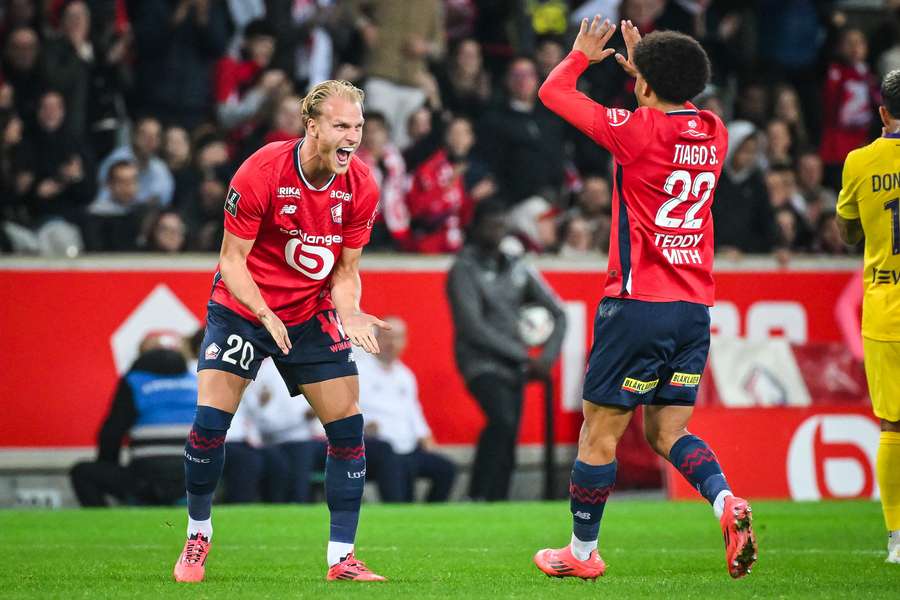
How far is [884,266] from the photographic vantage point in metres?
7.72

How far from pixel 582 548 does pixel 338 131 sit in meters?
2.24

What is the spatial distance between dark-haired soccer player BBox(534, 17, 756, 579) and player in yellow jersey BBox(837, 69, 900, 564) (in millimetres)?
1122

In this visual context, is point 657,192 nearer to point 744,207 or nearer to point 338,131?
point 338,131

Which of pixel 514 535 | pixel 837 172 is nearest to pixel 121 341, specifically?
pixel 514 535

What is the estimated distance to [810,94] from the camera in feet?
59.7

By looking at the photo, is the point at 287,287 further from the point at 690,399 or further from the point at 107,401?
the point at 107,401

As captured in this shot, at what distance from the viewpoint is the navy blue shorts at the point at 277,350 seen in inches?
283

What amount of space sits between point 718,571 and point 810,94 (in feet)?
37.9

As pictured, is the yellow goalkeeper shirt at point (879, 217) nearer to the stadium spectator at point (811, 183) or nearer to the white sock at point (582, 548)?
the white sock at point (582, 548)

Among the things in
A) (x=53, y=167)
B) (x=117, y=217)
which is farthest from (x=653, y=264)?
(x=53, y=167)

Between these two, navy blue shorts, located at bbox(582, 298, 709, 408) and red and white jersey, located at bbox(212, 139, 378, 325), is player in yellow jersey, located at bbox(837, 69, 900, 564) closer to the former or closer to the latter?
navy blue shorts, located at bbox(582, 298, 709, 408)

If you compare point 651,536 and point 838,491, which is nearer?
point 651,536

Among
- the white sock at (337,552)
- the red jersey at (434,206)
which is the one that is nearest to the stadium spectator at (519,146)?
the red jersey at (434,206)

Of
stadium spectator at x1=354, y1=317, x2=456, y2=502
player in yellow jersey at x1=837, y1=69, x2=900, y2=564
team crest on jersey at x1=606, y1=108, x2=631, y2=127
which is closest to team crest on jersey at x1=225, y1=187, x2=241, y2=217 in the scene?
team crest on jersey at x1=606, y1=108, x2=631, y2=127
